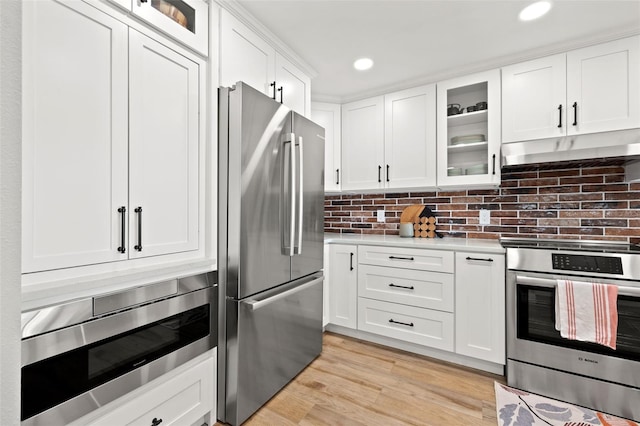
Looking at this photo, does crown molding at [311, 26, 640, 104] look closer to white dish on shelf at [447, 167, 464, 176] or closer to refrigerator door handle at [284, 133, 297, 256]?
white dish on shelf at [447, 167, 464, 176]

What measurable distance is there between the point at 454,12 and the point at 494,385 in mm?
2511

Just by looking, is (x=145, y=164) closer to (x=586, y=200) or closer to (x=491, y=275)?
(x=491, y=275)

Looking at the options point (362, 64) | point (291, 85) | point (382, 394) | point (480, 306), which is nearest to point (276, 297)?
point (382, 394)

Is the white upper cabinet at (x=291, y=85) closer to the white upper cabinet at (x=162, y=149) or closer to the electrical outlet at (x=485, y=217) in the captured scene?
the white upper cabinet at (x=162, y=149)

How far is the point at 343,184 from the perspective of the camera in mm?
3188

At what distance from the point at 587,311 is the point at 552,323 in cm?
21

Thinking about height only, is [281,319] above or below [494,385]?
above

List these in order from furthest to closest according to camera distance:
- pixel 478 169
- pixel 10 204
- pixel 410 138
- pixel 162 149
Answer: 1. pixel 410 138
2. pixel 478 169
3. pixel 162 149
4. pixel 10 204

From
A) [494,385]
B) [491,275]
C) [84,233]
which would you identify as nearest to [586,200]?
[491,275]

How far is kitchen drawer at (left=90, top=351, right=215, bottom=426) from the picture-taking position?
4.03ft

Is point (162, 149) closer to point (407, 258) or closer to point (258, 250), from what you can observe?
point (258, 250)

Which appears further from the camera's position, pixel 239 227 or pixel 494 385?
pixel 494 385

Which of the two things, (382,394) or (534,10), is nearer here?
(534,10)

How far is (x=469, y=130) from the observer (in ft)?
9.00
